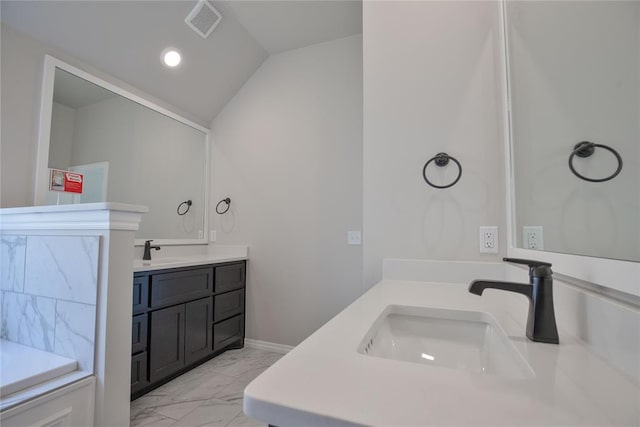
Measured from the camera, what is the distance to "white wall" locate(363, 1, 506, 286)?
1367mm

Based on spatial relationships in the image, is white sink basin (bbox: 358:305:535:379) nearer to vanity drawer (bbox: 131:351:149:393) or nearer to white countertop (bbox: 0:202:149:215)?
white countertop (bbox: 0:202:149:215)

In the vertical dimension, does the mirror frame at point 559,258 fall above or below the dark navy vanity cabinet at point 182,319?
above

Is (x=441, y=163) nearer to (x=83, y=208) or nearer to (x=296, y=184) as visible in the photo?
(x=296, y=184)

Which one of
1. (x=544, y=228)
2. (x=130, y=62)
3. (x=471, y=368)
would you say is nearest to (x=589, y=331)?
(x=471, y=368)

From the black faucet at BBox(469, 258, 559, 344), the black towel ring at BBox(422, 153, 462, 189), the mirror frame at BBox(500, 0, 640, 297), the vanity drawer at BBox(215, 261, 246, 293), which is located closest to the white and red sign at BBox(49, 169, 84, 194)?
the vanity drawer at BBox(215, 261, 246, 293)

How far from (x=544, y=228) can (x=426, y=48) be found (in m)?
1.05

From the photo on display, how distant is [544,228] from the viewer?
100 cm

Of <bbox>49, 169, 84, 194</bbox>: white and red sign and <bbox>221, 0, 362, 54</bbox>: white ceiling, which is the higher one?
<bbox>221, 0, 362, 54</bbox>: white ceiling

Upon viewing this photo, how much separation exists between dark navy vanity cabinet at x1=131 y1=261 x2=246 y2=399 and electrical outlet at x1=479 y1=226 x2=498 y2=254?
1902 millimetres

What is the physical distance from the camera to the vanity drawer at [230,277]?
2432mm

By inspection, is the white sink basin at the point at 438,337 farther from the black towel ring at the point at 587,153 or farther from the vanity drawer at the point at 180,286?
the vanity drawer at the point at 180,286

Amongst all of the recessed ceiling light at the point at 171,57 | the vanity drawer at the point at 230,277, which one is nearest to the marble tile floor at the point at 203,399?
the vanity drawer at the point at 230,277

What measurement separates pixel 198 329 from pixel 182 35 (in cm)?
224

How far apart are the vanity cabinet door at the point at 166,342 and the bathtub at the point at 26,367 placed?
0.58 meters
